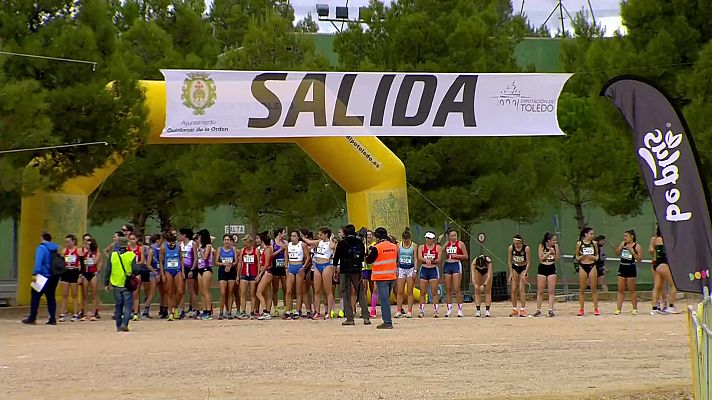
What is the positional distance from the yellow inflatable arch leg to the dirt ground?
3926mm

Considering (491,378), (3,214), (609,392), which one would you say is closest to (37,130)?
(3,214)

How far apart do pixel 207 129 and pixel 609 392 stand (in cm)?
1162

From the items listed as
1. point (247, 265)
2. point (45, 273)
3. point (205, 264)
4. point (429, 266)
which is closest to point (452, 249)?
point (429, 266)

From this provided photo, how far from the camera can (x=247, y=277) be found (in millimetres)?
20156

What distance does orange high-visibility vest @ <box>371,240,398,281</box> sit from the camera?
57.2ft

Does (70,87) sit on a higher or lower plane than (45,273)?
higher

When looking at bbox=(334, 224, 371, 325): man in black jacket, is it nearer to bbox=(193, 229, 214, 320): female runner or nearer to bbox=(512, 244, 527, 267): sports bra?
bbox=(193, 229, 214, 320): female runner

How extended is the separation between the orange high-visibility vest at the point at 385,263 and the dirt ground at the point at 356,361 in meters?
0.81

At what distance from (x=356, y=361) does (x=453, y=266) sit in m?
7.68

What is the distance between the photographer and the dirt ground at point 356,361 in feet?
34.6

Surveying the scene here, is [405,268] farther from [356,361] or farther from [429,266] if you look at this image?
[356,361]

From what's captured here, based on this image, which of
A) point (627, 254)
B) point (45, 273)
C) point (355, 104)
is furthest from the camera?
point (355, 104)

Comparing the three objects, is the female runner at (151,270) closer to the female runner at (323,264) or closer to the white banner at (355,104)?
the white banner at (355,104)

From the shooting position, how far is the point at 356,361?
1272cm
